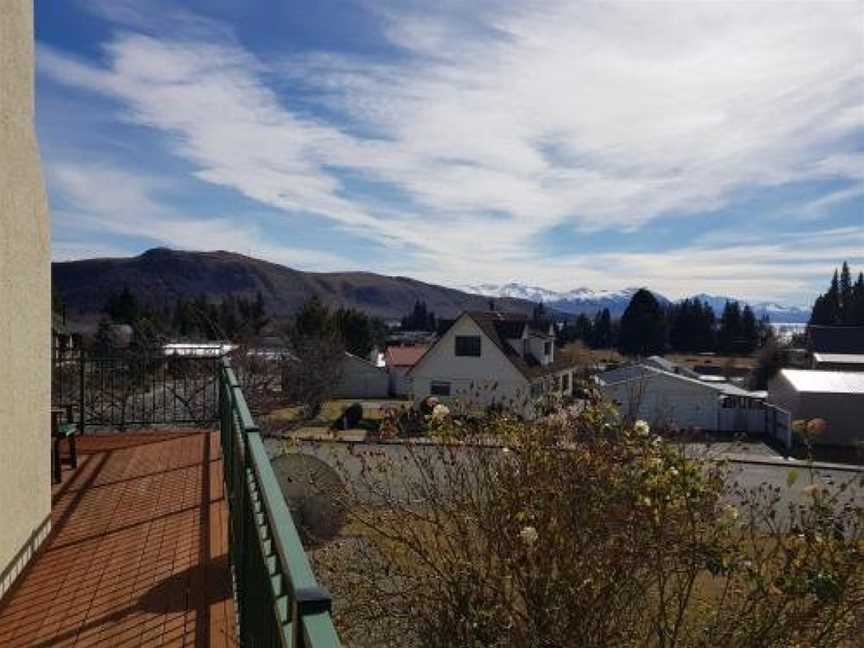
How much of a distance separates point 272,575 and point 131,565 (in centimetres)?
348

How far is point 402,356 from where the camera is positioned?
55.0 metres

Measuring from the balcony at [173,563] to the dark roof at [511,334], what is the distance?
32.0 m

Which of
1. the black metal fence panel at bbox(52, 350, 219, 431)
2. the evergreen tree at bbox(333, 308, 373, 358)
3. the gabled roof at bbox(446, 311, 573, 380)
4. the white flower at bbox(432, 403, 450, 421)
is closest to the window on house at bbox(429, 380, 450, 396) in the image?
the gabled roof at bbox(446, 311, 573, 380)

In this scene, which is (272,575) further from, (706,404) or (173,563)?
(706,404)

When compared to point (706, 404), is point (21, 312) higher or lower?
higher

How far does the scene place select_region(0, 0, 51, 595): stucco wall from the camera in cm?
471

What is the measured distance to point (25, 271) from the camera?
→ 17.5 feet

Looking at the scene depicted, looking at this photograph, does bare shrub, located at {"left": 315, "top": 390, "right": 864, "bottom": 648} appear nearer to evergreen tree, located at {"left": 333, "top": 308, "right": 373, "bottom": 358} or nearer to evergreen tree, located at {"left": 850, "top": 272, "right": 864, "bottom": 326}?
evergreen tree, located at {"left": 333, "top": 308, "right": 373, "bottom": 358}

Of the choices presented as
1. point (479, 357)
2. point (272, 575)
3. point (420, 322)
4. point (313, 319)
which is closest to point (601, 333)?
point (420, 322)

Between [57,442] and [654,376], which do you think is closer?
[57,442]

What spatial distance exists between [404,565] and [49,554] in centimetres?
306

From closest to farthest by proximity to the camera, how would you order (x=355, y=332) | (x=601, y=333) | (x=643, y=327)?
(x=355, y=332), (x=643, y=327), (x=601, y=333)

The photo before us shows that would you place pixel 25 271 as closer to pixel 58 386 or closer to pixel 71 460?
pixel 71 460

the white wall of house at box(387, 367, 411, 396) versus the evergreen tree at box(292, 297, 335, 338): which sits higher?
the evergreen tree at box(292, 297, 335, 338)
